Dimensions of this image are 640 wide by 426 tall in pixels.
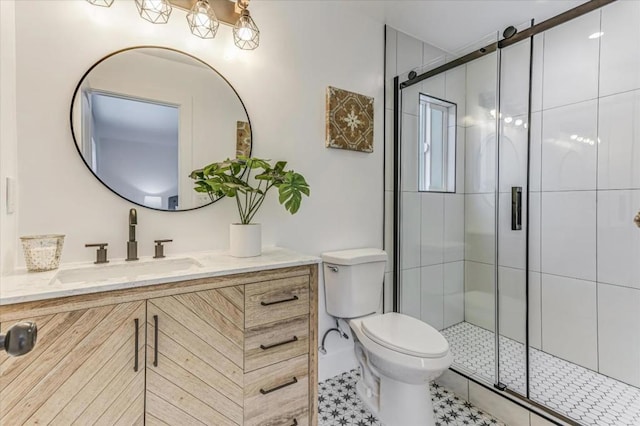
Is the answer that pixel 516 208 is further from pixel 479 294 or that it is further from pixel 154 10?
pixel 154 10

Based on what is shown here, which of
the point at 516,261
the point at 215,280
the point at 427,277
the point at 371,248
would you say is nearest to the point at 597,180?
the point at 516,261

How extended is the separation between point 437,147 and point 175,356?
2.14 metres

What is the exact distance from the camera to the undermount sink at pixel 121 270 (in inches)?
46.0

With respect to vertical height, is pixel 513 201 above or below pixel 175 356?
above

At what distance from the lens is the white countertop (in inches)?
34.8

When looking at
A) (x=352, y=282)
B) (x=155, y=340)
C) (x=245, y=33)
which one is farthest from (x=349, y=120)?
(x=155, y=340)

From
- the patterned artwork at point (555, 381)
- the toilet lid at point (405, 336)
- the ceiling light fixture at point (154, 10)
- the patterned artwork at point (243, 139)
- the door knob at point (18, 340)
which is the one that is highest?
the ceiling light fixture at point (154, 10)

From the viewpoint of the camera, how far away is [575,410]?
153 cm

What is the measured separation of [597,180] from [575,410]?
1314 mm

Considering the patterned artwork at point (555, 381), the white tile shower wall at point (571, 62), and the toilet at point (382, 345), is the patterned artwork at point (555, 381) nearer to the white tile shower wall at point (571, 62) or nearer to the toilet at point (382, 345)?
the toilet at point (382, 345)

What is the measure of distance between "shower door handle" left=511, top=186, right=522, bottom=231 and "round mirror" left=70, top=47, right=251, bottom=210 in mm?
1681

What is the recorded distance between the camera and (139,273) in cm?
125

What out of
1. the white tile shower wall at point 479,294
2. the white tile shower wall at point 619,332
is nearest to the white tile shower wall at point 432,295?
the white tile shower wall at point 479,294

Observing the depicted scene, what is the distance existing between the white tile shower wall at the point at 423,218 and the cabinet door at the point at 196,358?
4.52ft
